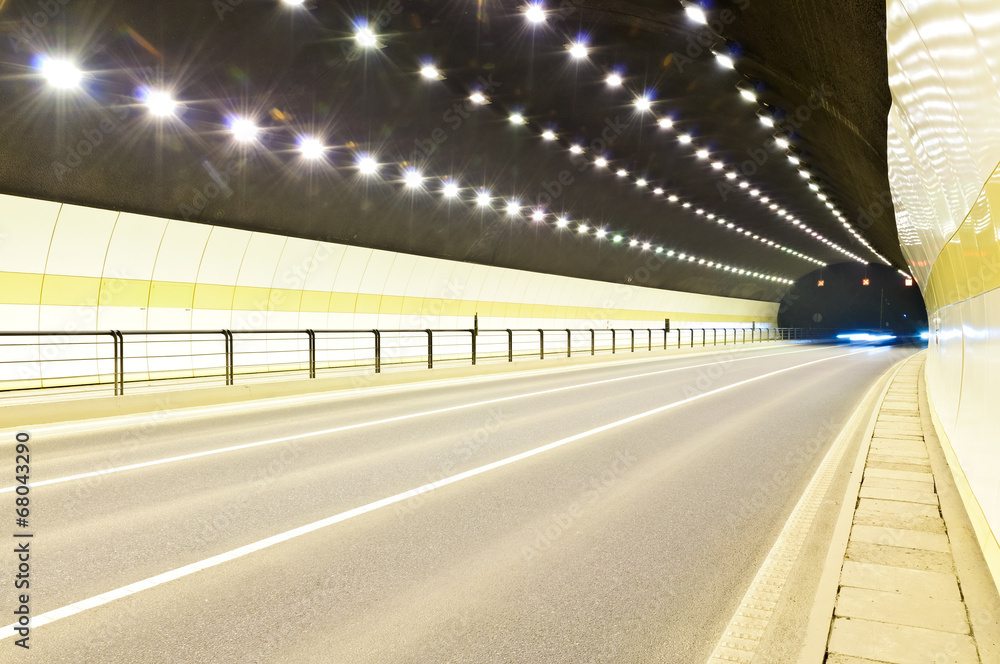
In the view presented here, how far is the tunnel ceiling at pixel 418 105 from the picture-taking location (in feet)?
33.9

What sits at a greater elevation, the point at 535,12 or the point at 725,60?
the point at 535,12

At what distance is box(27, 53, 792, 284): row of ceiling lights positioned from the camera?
36.4 feet

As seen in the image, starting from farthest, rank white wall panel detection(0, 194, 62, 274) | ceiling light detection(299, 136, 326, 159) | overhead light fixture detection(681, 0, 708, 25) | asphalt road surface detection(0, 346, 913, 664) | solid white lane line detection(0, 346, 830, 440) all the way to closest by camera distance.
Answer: ceiling light detection(299, 136, 326, 159), white wall panel detection(0, 194, 62, 274), overhead light fixture detection(681, 0, 708, 25), solid white lane line detection(0, 346, 830, 440), asphalt road surface detection(0, 346, 913, 664)

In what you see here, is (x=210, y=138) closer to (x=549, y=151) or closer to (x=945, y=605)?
(x=549, y=151)

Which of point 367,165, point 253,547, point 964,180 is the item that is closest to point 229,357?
point 367,165

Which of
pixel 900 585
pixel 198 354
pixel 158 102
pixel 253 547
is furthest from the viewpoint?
pixel 198 354

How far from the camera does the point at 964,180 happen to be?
4586 mm

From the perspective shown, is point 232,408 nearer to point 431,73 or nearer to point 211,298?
point 211,298

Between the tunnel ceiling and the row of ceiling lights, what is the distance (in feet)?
0.52

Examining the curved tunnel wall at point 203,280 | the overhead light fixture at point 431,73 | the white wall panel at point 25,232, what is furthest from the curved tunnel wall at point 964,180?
the curved tunnel wall at point 203,280


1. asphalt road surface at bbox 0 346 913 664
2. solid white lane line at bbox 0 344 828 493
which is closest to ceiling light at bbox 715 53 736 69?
asphalt road surface at bbox 0 346 913 664

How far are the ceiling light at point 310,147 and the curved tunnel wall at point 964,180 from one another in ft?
42.6

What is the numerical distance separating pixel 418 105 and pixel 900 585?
14.3 meters

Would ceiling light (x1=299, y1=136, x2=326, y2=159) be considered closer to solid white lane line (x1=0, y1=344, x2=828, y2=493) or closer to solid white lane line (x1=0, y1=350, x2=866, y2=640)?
solid white lane line (x1=0, y1=344, x2=828, y2=493)
